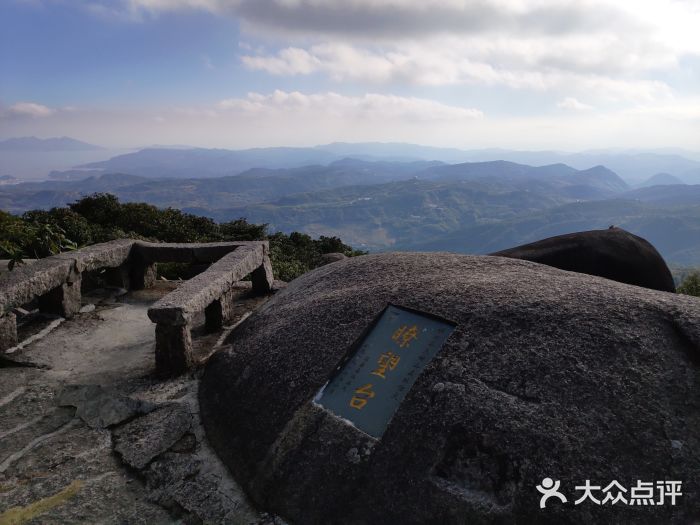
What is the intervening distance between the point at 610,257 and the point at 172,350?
7.63 metres

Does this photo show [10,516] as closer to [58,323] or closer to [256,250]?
[58,323]

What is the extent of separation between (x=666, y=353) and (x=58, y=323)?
7.98 meters

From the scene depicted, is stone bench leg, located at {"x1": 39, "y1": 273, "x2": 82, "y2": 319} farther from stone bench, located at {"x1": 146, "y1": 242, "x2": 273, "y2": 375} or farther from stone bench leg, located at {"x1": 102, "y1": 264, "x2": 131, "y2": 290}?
stone bench, located at {"x1": 146, "y1": 242, "x2": 273, "y2": 375}

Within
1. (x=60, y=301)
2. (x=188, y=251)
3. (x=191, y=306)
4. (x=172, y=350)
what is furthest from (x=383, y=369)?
(x=188, y=251)

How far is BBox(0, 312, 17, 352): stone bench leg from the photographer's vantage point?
6.52m

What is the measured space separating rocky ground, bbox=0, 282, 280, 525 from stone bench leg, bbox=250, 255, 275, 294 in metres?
2.23

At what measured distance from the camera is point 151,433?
5.09 metres

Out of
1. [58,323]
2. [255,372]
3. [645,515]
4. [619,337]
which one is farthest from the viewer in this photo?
[58,323]

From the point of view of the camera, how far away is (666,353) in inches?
163

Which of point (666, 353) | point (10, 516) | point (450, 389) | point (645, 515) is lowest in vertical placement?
point (10, 516)

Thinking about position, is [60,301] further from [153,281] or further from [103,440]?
[103,440]

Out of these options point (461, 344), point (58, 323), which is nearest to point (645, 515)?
point (461, 344)

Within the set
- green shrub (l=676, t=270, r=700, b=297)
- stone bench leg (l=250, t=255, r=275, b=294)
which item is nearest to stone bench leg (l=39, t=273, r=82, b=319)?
stone bench leg (l=250, t=255, r=275, b=294)

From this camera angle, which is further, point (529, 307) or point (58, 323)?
point (58, 323)
